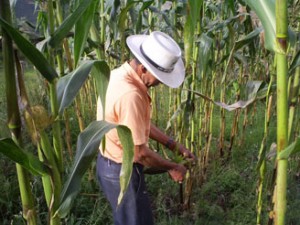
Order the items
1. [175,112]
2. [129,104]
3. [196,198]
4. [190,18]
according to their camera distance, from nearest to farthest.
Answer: [190,18]
[129,104]
[175,112]
[196,198]

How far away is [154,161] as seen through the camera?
1.75 metres

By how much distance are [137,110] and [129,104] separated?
0.15ft

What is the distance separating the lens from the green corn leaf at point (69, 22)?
884 mm

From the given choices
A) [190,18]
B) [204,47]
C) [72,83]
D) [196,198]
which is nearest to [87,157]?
[72,83]

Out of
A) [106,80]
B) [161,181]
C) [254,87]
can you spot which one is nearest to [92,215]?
[161,181]

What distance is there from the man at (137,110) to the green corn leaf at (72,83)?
626 mm

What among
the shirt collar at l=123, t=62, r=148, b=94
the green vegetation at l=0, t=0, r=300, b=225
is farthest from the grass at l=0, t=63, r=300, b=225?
the shirt collar at l=123, t=62, r=148, b=94

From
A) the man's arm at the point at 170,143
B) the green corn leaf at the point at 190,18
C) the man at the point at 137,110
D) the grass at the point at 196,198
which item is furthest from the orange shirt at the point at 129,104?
the grass at the point at 196,198

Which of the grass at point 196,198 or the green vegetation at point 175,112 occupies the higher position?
the green vegetation at point 175,112

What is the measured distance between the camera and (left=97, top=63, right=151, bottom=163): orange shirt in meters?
1.59

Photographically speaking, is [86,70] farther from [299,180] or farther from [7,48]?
[299,180]

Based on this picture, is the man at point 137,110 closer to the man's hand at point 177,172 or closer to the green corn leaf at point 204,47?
the man's hand at point 177,172

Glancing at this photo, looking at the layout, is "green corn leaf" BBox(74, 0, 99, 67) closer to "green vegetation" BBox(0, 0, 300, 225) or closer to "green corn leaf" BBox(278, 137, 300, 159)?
"green vegetation" BBox(0, 0, 300, 225)

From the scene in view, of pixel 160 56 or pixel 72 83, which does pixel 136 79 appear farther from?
pixel 72 83
